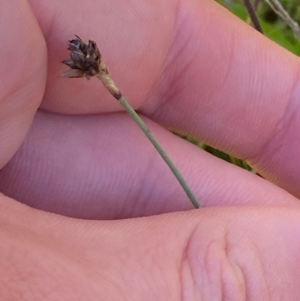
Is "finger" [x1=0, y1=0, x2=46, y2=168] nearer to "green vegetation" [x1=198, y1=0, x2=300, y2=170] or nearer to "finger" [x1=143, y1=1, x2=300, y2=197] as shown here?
"finger" [x1=143, y1=1, x2=300, y2=197]

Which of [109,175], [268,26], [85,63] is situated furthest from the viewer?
[268,26]

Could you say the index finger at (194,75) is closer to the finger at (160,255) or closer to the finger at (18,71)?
the finger at (18,71)

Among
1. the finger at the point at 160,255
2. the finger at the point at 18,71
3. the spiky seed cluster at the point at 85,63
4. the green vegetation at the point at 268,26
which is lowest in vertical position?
the finger at the point at 160,255

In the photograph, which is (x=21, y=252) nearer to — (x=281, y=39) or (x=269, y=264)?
(x=269, y=264)

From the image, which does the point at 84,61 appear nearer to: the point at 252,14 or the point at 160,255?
the point at 160,255

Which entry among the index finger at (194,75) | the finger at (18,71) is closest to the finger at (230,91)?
the index finger at (194,75)

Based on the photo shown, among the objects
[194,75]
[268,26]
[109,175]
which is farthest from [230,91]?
[268,26]
